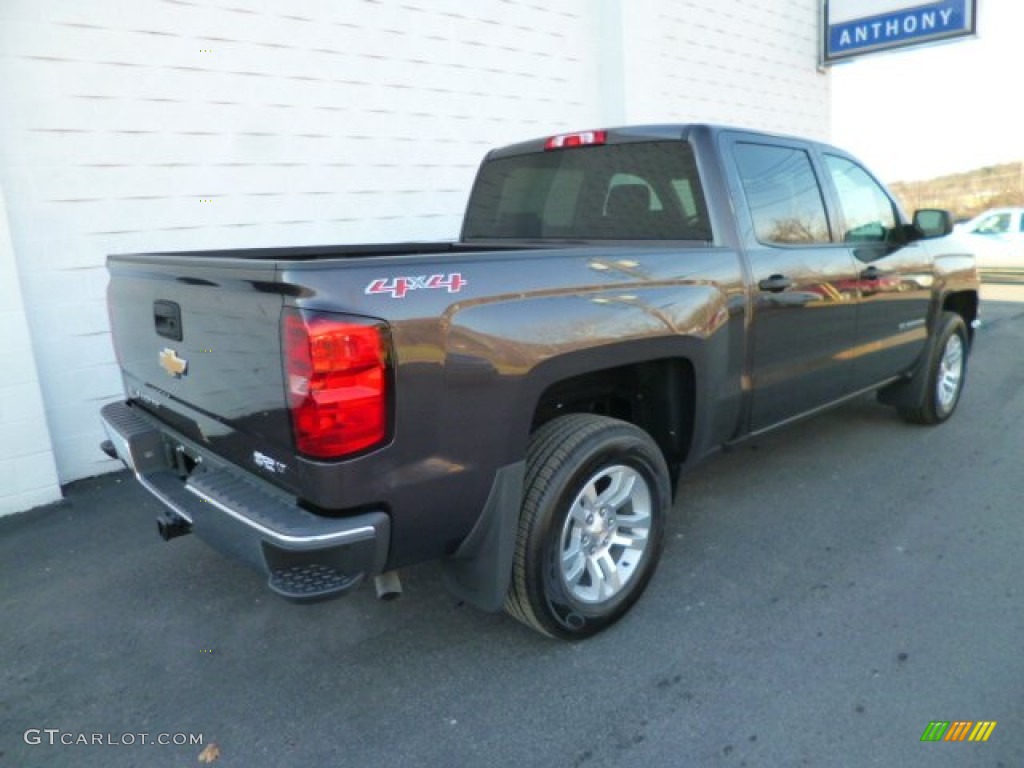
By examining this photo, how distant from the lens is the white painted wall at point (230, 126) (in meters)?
4.53

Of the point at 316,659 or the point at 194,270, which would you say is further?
the point at 316,659

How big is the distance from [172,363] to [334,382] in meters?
0.97

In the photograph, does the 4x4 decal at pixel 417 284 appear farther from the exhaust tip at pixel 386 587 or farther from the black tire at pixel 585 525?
the exhaust tip at pixel 386 587

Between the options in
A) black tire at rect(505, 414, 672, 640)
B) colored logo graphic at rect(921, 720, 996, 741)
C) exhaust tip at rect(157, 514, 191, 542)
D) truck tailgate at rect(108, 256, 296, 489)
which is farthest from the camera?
exhaust tip at rect(157, 514, 191, 542)

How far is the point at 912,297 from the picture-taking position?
15.4 feet

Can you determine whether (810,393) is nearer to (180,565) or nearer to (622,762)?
(622,762)

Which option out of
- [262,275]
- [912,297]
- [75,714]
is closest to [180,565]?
[75,714]

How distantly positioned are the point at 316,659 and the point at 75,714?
32.1 inches

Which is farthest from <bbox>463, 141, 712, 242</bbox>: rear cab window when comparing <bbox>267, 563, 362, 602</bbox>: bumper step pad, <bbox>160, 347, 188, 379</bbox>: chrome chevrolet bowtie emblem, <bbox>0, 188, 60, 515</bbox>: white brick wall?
<bbox>0, 188, 60, 515</bbox>: white brick wall

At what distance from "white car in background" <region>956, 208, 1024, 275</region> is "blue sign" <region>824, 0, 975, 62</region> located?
5.68 metres

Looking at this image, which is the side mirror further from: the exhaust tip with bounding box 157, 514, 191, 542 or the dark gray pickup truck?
the exhaust tip with bounding box 157, 514, 191, 542

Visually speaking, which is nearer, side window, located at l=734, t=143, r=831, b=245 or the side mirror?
side window, located at l=734, t=143, r=831, b=245

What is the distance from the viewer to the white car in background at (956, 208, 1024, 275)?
14.6m

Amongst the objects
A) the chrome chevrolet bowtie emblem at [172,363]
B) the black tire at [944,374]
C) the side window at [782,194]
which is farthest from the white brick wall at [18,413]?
the black tire at [944,374]
